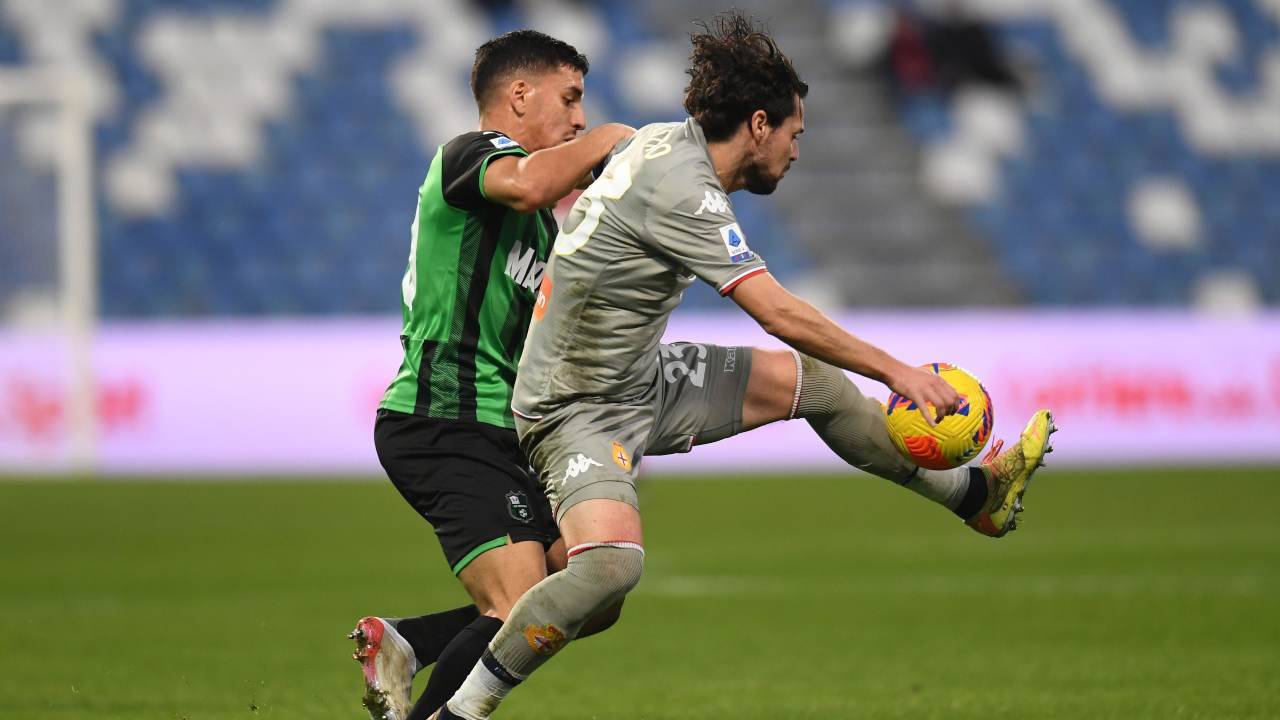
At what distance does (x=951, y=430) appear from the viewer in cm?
502

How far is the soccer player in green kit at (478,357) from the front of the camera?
192 inches

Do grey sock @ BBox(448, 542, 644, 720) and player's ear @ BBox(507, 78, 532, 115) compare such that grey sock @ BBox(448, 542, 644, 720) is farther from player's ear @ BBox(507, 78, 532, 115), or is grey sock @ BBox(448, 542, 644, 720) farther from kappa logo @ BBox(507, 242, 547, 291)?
player's ear @ BBox(507, 78, 532, 115)

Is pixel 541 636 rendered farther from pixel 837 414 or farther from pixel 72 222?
pixel 72 222

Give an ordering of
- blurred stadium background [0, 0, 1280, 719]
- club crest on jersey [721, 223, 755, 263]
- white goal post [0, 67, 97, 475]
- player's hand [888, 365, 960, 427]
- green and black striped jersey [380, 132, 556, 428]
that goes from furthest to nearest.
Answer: white goal post [0, 67, 97, 475]
blurred stadium background [0, 0, 1280, 719]
green and black striped jersey [380, 132, 556, 428]
club crest on jersey [721, 223, 755, 263]
player's hand [888, 365, 960, 427]

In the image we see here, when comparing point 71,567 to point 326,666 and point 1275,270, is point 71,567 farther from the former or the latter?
point 1275,270

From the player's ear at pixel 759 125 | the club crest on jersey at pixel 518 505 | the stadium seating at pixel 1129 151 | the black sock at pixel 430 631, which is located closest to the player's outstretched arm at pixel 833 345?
the player's ear at pixel 759 125

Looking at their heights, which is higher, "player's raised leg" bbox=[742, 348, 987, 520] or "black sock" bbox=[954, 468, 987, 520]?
"player's raised leg" bbox=[742, 348, 987, 520]

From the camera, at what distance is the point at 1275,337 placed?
1738 centimetres

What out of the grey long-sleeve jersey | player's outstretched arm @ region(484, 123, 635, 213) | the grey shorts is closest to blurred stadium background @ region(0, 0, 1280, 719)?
the grey shorts

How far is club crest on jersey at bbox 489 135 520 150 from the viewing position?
4.88 m

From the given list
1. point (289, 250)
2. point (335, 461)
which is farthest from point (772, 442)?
point (289, 250)

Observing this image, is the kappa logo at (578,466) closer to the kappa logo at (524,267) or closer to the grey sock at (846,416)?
the kappa logo at (524,267)

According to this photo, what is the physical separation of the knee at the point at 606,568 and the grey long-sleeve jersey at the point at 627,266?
476 millimetres

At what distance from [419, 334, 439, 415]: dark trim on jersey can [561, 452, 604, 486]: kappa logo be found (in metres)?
0.56
